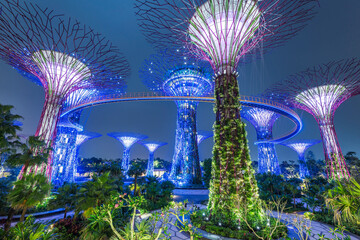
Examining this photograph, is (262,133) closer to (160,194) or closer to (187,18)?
(160,194)

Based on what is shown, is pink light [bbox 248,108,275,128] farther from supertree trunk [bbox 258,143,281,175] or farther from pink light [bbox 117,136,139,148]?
pink light [bbox 117,136,139,148]

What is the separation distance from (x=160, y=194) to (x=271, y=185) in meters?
11.8

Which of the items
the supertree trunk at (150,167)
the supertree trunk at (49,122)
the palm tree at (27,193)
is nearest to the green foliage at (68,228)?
the palm tree at (27,193)

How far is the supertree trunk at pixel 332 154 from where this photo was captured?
59.7 feet

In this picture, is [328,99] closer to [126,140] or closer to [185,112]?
[185,112]

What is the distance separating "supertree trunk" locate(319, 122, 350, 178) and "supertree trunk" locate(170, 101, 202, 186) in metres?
16.3

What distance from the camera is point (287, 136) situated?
113ft

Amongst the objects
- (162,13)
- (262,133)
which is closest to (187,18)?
(162,13)

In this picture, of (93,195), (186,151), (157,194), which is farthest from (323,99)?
(93,195)

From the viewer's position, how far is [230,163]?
919 centimetres

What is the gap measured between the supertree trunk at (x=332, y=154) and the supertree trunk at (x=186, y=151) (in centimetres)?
1630

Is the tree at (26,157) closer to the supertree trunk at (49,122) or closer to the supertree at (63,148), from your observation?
the supertree trunk at (49,122)

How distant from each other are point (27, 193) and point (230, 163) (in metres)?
10.2

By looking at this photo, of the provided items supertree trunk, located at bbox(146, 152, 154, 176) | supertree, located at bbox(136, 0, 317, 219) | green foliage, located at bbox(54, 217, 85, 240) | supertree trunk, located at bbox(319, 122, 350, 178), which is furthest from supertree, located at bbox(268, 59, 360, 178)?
supertree trunk, located at bbox(146, 152, 154, 176)
